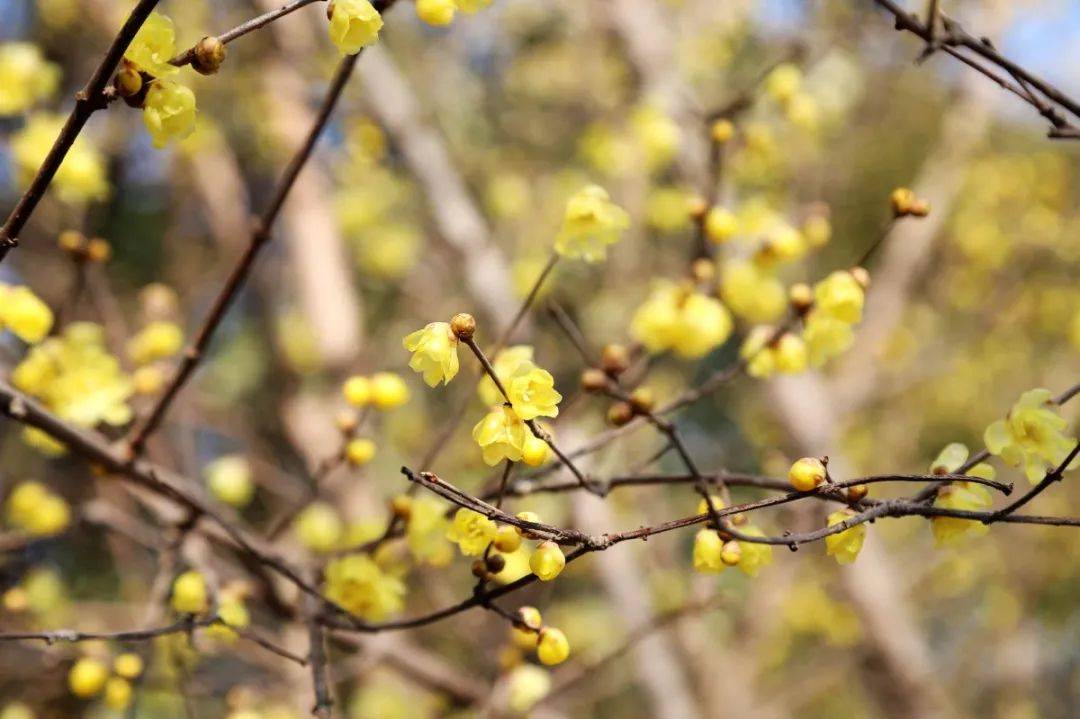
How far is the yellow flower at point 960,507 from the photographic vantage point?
2.83ft

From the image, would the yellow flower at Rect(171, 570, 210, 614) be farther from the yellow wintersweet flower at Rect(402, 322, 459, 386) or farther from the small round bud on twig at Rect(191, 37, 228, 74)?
the small round bud on twig at Rect(191, 37, 228, 74)

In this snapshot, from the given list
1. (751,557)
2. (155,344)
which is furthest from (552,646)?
(155,344)

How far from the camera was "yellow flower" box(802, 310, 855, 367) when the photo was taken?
Answer: 4.02ft

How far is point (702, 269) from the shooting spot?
4.44 ft

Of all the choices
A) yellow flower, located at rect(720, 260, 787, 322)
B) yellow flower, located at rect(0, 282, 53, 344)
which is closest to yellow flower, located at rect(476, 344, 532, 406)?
yellow flower, located at rect(720, 260, 787, 322)

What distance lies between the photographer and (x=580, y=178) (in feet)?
12.8

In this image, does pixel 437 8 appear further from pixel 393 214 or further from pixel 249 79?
pixel 393 214

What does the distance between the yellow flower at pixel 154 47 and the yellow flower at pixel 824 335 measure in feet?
3.01

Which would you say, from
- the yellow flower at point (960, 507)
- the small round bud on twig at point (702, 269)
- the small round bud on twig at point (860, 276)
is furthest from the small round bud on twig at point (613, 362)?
the yellow flower at point (960, 507)

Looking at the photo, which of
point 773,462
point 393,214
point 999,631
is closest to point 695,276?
point 773,462

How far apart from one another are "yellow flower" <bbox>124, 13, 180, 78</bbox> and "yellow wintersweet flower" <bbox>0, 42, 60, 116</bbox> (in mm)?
977

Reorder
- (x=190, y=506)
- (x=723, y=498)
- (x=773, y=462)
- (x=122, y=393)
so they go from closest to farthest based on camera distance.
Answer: (x=723, y=498) → (x=190, y=506) → (x=122, y=393) → (x=773, y=462)

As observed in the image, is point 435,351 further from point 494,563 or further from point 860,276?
point 860,276

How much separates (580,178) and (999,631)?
3.19m
